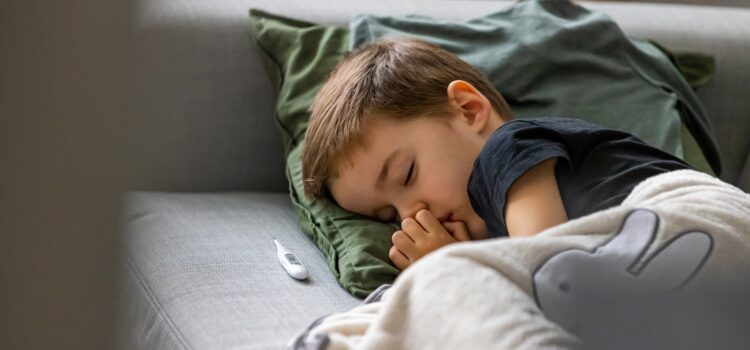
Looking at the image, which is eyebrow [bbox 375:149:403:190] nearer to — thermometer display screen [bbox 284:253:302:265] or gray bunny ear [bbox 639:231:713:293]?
thermometer display screen [bbox 284:253:302:265]

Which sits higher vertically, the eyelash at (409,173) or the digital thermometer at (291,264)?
the eyelash at (409,173)

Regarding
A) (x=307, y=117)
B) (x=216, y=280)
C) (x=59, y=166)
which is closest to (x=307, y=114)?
(x=307, y=117)

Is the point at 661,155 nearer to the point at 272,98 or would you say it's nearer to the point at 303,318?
the point at 303,318

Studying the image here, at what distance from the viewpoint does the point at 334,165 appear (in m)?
1.50

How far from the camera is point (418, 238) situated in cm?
138

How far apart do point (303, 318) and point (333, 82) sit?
0.45m

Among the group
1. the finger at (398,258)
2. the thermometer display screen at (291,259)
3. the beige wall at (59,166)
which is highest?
the beige wall at (59,166)

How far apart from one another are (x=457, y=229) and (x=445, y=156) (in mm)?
100

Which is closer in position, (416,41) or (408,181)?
(408,181)

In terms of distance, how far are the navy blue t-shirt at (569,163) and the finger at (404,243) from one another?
0.32ft

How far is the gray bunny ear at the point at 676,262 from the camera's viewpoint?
3.14ft

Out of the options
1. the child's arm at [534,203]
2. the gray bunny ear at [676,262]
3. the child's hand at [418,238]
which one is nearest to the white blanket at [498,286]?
the gray bunny ear at [676,262]

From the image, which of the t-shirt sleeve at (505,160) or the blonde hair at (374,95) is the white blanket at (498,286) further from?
the blonde hair at (374,95)

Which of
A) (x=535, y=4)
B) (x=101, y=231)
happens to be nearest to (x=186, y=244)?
(x=535, y=4)
